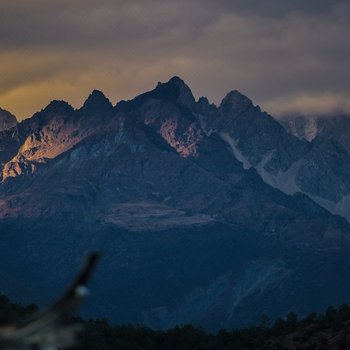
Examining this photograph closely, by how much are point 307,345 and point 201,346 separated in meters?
17.1

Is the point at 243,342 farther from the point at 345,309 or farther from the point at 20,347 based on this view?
the point at 20,347

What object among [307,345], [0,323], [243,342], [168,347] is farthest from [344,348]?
[0,323]

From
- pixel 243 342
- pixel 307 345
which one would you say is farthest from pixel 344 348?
pixel 243 342

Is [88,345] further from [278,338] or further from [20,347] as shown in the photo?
[20,347]

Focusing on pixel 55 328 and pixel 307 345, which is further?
pixel 307 345

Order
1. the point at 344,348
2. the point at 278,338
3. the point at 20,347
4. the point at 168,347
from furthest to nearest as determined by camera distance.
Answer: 1. the point at 168,347
2. the point at 278,338
3. the point at 344,348
4. the point at 20,347

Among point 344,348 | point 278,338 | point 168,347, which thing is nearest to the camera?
point 344,348

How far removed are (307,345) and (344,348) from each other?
30.1 feet

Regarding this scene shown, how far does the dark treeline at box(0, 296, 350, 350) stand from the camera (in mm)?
155500

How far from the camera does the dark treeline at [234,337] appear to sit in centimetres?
15550

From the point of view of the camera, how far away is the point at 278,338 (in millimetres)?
165125

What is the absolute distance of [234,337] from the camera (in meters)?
176

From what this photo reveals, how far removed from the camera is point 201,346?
170m

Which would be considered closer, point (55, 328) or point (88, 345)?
point (55, 328)
